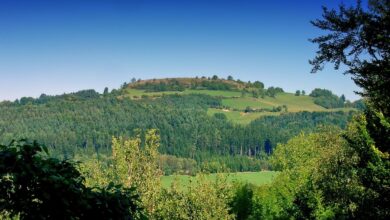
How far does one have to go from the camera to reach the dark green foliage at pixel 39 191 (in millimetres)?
7340

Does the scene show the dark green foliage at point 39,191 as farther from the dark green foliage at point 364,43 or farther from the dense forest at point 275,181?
the dark green foliage at point 364,43

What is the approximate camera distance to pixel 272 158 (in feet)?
283

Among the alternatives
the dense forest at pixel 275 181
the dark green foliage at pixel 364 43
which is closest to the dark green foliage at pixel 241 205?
the dense forest at pixel 275 181

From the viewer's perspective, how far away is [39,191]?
24.4 ft

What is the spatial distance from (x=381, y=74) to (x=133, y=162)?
38907 mm

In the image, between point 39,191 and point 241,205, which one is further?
point 241,205

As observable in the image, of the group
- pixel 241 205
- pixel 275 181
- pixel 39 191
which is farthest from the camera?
pixel 275 181

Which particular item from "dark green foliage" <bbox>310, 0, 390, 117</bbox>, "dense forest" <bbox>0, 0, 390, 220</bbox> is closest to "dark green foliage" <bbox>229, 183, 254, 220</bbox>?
"dense forest" <bbox>0, 0, 390, 220</bbox>

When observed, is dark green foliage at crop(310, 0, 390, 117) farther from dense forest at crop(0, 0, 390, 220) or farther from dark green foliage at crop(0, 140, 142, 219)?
dark green foliage at crop(0, 140, 142, 219)

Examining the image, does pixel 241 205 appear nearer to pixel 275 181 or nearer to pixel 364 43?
pixel 275 181

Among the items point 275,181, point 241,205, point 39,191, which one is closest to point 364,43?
point 39,191

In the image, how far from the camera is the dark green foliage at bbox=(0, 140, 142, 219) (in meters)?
7.34

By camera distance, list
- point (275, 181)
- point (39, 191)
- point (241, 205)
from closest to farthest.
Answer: point (39, 191) < point (241, 205) < point (275, 181)

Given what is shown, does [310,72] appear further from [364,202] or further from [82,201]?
[364,202]
